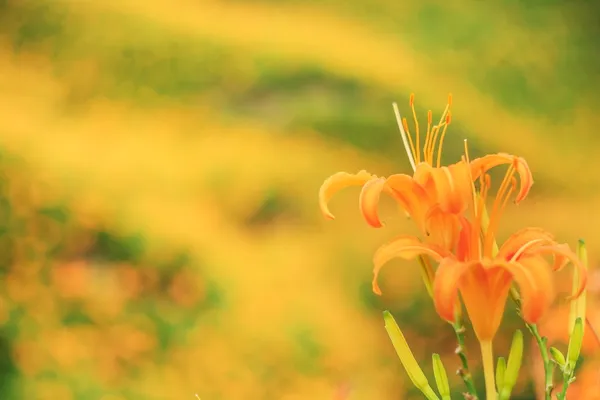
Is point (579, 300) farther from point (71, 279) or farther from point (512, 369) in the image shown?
point (71, 279)

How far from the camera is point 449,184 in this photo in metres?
0.41

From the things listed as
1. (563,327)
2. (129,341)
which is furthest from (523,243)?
(129,341)

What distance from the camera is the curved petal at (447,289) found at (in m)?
0.37

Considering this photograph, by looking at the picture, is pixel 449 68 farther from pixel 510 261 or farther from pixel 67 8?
pixel 510 261

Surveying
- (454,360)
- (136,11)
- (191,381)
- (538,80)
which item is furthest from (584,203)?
(136,11)

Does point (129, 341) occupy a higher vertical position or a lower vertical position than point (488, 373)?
lower

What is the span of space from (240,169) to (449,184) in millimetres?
708

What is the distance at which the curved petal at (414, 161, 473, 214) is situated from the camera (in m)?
0.40

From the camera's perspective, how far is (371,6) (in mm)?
1200

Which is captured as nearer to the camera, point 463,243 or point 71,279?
point 463,243

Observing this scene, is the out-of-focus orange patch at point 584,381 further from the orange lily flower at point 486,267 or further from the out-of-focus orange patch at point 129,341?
the out-of-focus orange patch at point 129,341

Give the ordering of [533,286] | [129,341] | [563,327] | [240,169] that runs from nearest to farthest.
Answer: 1. [533,286]
2. [563,327]
3. [129,341]
4. [240,169]

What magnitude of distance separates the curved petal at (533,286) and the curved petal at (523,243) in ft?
0.05

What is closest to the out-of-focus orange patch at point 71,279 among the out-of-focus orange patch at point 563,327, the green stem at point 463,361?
the out-of-focus orange patch at point 563,327
